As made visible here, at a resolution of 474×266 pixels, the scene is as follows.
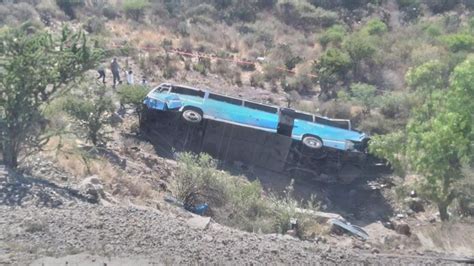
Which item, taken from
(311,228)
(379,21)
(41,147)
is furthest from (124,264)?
(379,21)

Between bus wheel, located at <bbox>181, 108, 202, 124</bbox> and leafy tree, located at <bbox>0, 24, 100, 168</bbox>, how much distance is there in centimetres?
807

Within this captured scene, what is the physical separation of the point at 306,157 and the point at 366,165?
1.77 meters

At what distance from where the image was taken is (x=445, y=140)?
1653 cm

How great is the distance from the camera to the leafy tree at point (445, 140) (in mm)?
16188

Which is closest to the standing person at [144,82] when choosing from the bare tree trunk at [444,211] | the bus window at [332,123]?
the bus window at [332,123]

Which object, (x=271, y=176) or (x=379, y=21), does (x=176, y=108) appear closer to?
(x=271, y=176)

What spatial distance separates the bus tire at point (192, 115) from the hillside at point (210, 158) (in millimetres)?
1031

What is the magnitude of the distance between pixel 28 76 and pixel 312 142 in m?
10.7

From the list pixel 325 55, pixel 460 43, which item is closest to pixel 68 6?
pixel 325 55

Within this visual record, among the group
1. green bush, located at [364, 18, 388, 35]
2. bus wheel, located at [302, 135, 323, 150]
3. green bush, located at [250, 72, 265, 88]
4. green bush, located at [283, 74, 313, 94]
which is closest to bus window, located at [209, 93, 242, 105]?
A: bus wheel, located at [302, 135, 323, 150]

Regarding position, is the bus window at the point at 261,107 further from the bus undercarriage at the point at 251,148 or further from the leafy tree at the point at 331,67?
the leafy tree at the point at 331,67

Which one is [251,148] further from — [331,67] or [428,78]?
[331,67]

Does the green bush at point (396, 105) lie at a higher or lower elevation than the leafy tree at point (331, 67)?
lower

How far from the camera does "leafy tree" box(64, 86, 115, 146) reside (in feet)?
67.4
